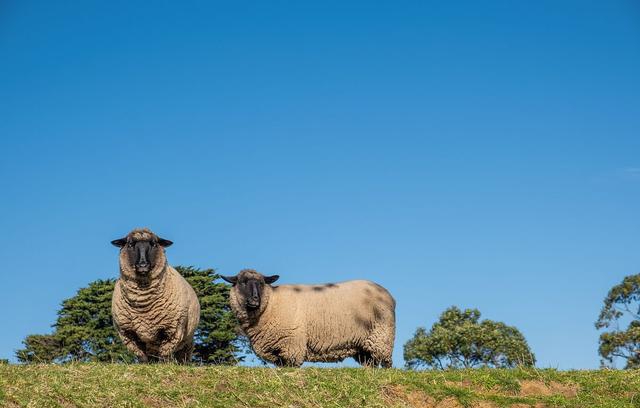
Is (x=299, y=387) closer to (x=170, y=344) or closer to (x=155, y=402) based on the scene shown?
(x=155, y=402)

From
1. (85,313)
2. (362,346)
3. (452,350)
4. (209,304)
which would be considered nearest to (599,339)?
(452,350)

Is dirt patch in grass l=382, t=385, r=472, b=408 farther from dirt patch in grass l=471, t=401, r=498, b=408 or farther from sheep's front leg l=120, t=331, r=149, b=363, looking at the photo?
sheep's front leg l=120, t=331, r=149, b=363

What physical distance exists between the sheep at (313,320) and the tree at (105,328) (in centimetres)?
2324

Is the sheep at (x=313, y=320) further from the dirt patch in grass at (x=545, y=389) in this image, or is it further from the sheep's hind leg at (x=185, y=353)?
the dirt patch in grass at (x=545, y=389)

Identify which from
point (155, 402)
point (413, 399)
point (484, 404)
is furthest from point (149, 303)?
point (484, 404)

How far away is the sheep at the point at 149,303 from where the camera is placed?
20750 millimetres

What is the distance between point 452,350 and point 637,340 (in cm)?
1208

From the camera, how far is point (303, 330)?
886 inches

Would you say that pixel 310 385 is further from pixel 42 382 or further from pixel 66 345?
pixel 66 345

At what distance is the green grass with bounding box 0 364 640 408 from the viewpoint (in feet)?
47.4

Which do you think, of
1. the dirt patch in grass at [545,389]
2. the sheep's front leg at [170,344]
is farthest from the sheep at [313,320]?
the dirt patch in grass at [545,389]

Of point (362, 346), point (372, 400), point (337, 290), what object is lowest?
point (372, 400)

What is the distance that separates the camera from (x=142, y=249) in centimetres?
2091

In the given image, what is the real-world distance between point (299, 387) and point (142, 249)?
7.11 m
